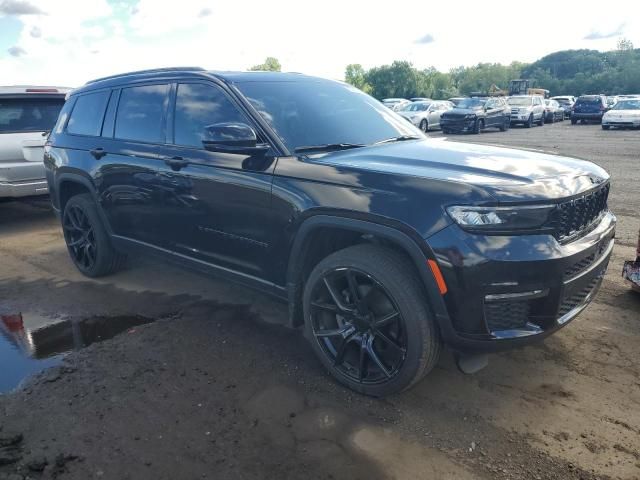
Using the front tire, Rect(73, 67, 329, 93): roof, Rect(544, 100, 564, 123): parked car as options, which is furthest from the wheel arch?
Rect(544, 100, 564, 123): parked car

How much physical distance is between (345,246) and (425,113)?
22494 mm

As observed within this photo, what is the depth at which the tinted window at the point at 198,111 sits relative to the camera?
11.8ft

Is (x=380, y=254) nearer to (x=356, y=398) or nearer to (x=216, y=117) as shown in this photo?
(x=356, y=398)

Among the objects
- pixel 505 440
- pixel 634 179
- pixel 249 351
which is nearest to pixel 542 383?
pixel 505 440

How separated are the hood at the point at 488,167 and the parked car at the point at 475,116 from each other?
806 inches

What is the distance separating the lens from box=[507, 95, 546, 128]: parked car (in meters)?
27.8

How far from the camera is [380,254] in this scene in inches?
113

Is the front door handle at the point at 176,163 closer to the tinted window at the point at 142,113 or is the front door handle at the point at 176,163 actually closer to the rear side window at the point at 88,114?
the tinted window at the point at 142,113

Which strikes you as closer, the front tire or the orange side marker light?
the orange side marker light

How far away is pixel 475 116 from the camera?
23.0m

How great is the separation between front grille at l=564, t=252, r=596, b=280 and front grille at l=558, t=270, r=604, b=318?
0.12 metres

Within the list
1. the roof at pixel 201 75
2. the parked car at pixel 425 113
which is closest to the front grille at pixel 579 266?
the roof at pixel 201 75

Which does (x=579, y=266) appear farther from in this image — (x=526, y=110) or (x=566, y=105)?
(x=566, y=105)

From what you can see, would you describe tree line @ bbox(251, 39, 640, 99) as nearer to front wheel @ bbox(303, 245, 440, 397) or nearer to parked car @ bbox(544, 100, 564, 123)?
parked car @ bbox(544, 100, 564, 123)
